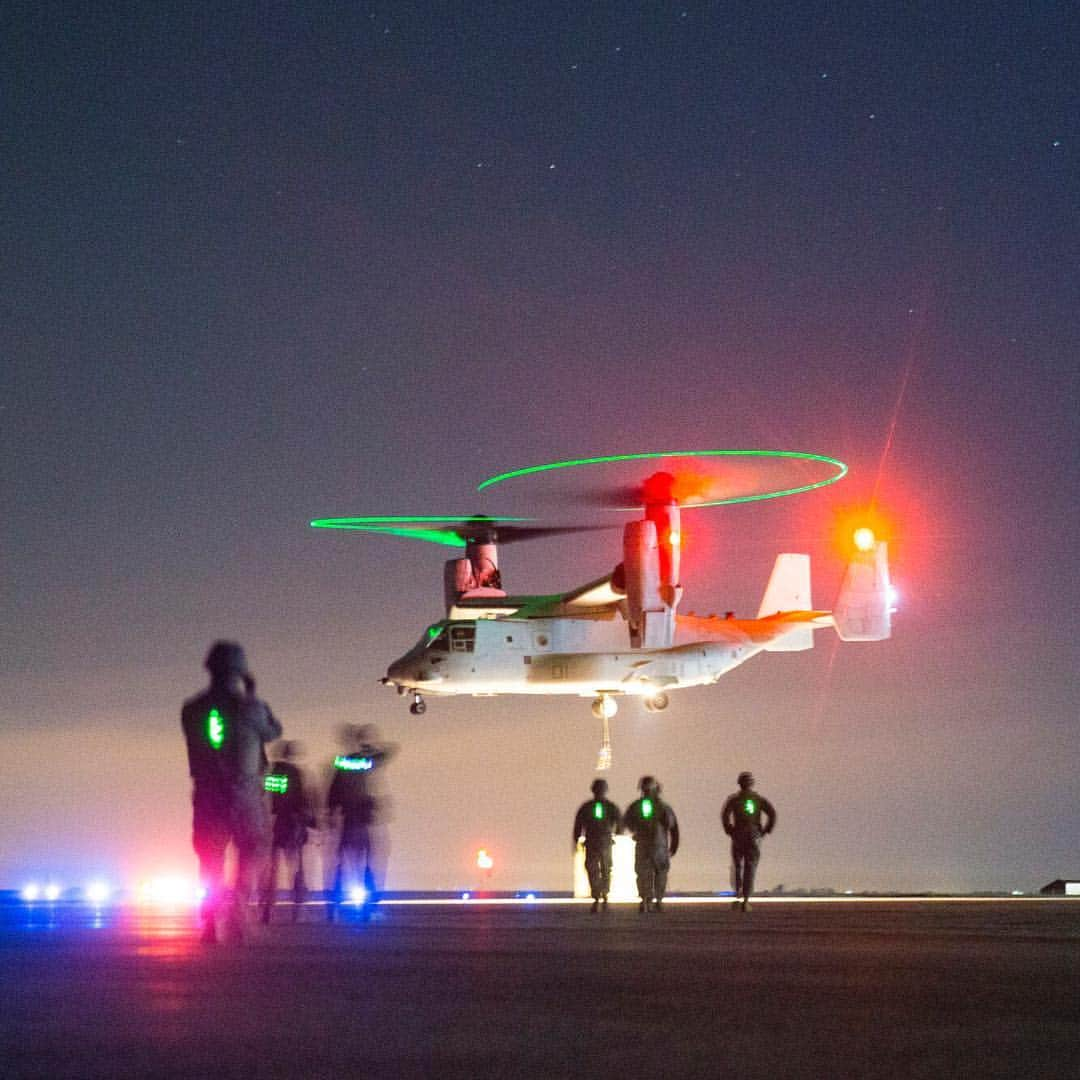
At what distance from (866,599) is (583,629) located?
10192mm

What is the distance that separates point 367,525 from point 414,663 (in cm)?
452

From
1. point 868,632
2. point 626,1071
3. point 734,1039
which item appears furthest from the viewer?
point 868,632

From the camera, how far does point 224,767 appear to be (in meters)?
13.6

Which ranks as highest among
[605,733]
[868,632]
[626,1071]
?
[868,632]

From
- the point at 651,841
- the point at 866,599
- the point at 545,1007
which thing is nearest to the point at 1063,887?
the point at 866,599

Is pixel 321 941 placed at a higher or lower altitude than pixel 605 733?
lower

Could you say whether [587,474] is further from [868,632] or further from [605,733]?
[868,632]

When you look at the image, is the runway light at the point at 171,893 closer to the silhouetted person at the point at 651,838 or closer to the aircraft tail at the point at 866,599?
the silhouetted person at the point at 651,838

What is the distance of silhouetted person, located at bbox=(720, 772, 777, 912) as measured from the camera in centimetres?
2425

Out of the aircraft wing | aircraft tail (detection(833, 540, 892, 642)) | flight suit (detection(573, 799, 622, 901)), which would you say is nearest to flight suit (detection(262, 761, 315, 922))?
flight suit (detection(573, 799, 622, 901))

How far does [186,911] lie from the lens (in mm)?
25484

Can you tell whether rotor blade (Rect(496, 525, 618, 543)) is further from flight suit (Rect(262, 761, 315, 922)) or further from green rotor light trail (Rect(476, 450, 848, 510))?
flight suit (Rect(262, 761, 315, 922))

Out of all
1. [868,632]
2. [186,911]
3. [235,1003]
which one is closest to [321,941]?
[235,1003]

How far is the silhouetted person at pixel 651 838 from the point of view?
2464 centimetres
